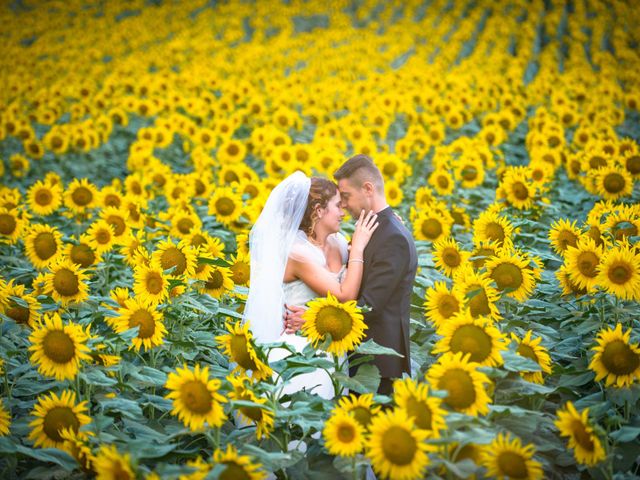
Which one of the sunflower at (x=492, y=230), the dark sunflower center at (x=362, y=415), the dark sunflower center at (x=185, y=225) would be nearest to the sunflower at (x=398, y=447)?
the dark sunflower center at (x=362, y=415)

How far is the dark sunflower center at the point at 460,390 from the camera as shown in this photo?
8.31ft

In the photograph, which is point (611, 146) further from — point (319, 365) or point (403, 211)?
point (319, 365)

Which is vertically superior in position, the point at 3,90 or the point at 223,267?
the point at 3,90

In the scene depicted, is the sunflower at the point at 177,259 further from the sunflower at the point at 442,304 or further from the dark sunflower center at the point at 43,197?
the dark sunflower center at the point at 43,197

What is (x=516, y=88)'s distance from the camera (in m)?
12.2

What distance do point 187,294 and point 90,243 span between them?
4.25ft

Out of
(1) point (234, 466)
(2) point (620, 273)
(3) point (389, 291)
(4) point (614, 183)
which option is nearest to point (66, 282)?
(3) point (389, 291)

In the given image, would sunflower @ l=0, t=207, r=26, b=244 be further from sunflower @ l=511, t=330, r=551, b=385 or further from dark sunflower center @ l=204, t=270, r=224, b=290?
sunflower @ l=511, t=330, r=551, b=385

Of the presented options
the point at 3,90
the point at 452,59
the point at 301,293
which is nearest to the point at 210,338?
the point at 301,293

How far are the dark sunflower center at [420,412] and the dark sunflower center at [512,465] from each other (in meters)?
0.27

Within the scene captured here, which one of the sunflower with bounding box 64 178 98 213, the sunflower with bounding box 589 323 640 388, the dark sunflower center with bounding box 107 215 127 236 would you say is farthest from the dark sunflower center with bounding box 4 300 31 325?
the sunflower with bounding box 589 323 640 388

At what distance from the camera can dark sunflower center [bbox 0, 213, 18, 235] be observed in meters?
5.00

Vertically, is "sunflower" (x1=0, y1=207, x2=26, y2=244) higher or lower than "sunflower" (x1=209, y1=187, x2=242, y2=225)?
higher

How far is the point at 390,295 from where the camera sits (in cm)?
370
